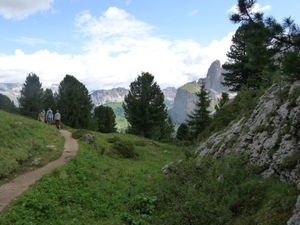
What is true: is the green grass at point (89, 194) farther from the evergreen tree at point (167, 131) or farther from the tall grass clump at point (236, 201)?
the evergreen tree at point (167, 131)

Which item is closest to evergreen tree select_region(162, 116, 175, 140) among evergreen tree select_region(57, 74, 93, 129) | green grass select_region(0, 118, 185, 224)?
evergreen tree select_region(57, 74, 93, 129)

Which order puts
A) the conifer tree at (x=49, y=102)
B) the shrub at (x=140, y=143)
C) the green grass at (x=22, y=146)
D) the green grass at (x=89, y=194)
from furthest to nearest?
the conifer tree at (x=49, y=102) < the shrub at (x=140, y=143) < the green grass at (x=22, y=146) < the green grass at (x=89, y=194)

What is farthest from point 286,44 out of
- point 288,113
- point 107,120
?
point 107,120

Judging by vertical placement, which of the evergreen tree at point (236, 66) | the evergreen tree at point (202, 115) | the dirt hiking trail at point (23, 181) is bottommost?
the dirt hiking trail at point (23, 181)

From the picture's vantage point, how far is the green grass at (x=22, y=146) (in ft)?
54.2

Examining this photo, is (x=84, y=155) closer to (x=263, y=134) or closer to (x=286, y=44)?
(x=263, y=134)

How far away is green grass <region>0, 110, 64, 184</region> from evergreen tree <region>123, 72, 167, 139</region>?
19.8 metres

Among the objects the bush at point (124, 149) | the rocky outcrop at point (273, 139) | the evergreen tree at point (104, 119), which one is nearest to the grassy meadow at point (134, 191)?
the rocky outcrop at point (273, 139)

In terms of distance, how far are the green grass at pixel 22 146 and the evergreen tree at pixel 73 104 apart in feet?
73.4

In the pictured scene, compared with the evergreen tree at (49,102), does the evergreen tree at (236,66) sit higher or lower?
higher

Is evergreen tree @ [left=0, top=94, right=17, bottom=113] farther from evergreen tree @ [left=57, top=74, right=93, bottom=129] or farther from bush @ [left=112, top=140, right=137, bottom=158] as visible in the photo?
bush @ [left=112, top=140, right=137, bottom=158]

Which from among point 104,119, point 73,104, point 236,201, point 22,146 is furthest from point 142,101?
point 236,201

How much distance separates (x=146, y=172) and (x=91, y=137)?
9.95m

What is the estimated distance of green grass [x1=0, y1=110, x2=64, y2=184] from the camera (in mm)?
16516
